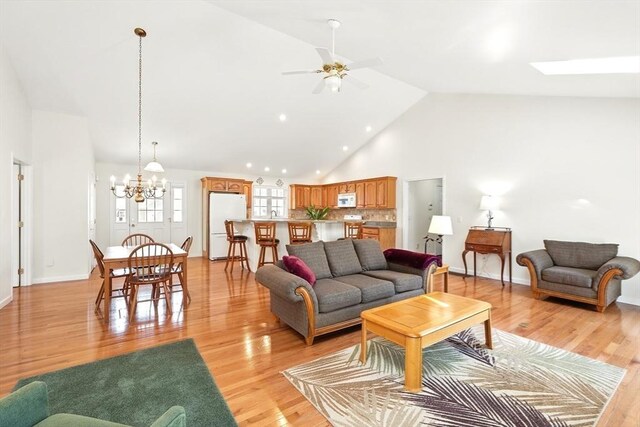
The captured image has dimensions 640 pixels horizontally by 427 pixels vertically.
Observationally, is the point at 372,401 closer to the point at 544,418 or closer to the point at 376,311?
the point at 376,311

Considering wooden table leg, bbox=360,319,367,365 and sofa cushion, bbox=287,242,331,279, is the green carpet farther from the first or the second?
sofa cushion, bbox=287,242,331,279

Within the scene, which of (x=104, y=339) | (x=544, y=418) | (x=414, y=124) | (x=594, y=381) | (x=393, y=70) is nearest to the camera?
(x=544, y=418)

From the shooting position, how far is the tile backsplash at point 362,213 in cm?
796

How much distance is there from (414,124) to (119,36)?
230 inches

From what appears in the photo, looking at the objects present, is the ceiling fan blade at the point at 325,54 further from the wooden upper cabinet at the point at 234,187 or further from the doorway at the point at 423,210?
the wooden upper cabinet at the point at 234,187

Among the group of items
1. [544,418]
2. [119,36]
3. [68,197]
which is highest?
[119,36]

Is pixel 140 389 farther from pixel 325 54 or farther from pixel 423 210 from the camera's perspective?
pixel 423 210

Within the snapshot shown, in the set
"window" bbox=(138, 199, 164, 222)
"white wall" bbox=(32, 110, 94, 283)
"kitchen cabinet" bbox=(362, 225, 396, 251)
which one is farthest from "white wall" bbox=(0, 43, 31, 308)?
"kitchen cabinet" bbox=(362, 225, 396, 251)

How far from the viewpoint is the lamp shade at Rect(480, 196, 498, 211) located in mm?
5602

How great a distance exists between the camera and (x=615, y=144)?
4438 mm

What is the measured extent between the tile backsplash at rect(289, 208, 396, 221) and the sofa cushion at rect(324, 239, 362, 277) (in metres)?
3.97

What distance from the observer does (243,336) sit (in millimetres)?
3154

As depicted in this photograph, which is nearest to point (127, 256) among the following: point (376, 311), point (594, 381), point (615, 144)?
point (376, 311)

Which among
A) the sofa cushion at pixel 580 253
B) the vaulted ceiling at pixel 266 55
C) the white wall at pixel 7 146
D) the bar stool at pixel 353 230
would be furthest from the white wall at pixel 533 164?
the white wall at pixel 7 146
